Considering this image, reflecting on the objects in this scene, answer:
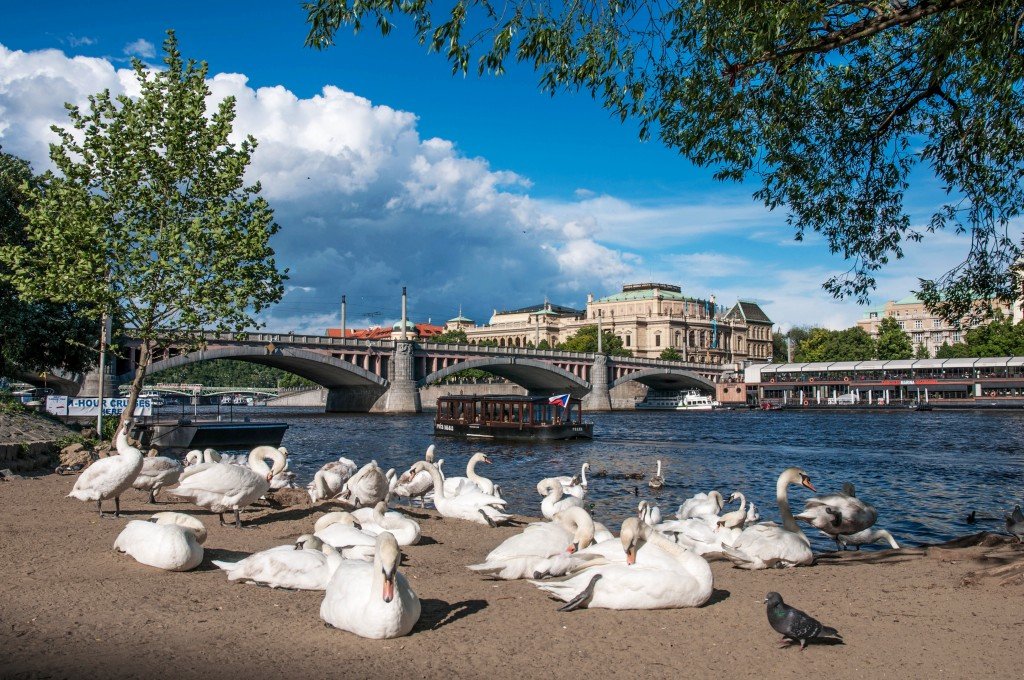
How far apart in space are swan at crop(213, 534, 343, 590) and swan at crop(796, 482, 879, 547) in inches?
292

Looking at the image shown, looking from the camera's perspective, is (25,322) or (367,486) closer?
(367,486)

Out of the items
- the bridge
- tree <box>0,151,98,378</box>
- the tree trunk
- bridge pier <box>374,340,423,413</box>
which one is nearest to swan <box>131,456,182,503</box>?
the tree trunk

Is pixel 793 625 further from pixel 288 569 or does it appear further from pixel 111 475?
pixel 111 475

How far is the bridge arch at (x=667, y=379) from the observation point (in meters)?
107

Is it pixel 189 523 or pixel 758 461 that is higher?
pixel 189 523

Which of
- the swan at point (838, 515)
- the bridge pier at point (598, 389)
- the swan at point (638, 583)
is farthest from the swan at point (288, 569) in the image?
the bridge pier at point (598, 389)

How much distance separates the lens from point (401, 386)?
8431 centimetres

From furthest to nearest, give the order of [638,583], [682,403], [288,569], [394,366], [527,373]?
1. [682,403]
2. [527,373]
3. [394,366]
4. [288,569]
5. [638,583]

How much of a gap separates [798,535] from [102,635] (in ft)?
26.8

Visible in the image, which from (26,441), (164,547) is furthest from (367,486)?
(26,441)

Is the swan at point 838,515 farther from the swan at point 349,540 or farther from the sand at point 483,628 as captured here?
the swan at point 349,540

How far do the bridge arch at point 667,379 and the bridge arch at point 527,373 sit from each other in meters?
6.70

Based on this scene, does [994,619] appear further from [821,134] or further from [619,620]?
[821,134]

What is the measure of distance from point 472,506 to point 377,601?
809 cm
